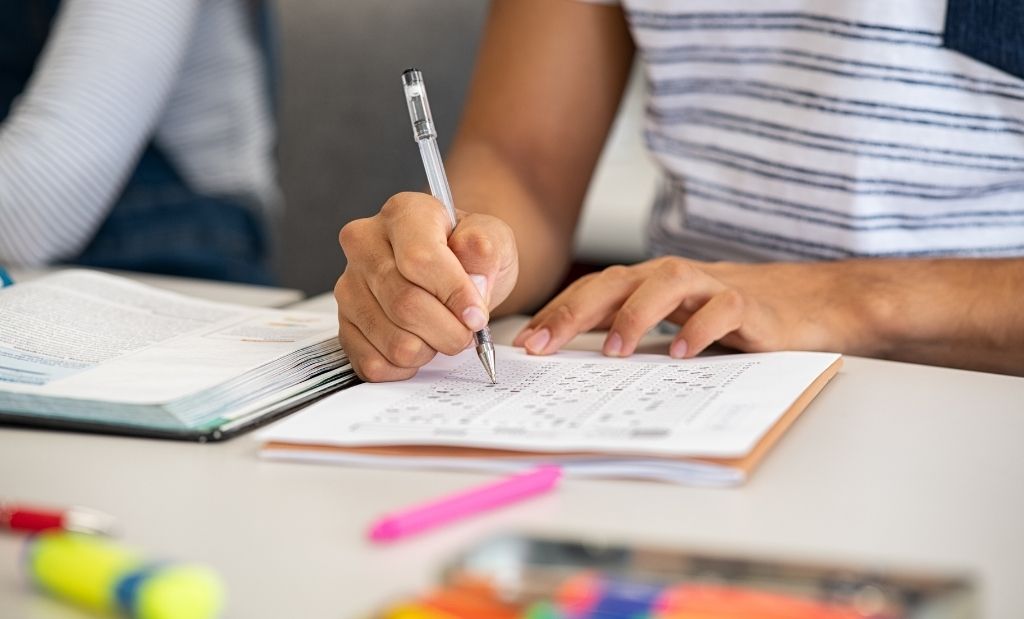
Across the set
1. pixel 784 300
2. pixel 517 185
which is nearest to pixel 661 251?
pixel 517 185

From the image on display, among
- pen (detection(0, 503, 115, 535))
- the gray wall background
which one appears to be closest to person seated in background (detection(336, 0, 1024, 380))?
pen (detection(0, 503, 115, 535))

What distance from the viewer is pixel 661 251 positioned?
1.15 meters

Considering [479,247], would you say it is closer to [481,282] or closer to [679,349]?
[481,282]

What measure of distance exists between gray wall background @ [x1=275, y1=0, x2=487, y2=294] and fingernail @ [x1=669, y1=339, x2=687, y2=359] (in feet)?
3.61

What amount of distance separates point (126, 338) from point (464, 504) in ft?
1.17

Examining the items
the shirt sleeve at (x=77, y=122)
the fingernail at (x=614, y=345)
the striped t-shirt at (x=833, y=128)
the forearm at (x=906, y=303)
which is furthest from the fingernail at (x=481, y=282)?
the shirt sleeve at (x=77, y=122)

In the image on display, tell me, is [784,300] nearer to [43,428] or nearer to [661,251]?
[661,251]

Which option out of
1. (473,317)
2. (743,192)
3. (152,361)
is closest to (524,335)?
(473,317)

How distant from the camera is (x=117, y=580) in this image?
0.38 m

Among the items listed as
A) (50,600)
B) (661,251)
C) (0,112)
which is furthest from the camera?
(0,112)

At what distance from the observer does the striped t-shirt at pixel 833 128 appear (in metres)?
0.91

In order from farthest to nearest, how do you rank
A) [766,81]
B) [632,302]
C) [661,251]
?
[661,251]
[766,81]
[632,302]

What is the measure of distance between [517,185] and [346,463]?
0.53 metres

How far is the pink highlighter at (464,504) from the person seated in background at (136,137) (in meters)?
0.85
